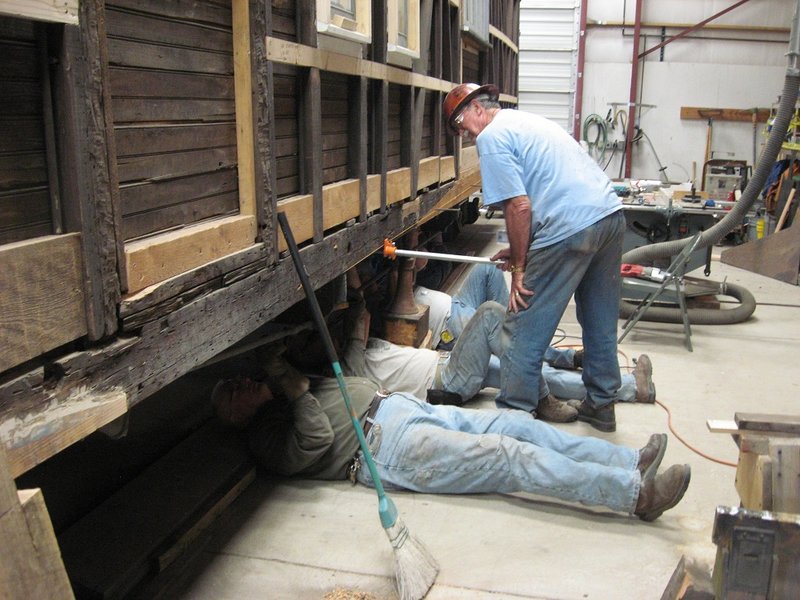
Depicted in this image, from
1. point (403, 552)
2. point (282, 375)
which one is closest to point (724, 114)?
point (282, 375)

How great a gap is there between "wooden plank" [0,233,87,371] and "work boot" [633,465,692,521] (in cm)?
240

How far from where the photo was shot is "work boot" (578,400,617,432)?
4.28m

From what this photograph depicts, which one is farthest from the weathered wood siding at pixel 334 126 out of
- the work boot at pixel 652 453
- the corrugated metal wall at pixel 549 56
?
the corrugated metal wall at pixel 549 56

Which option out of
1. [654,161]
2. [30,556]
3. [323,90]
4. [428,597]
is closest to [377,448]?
[428,597]

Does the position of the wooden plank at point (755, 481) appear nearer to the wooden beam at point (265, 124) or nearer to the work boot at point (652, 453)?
the work boot at point (652, 453)

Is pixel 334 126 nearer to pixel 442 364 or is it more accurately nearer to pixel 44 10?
pixel 442 364

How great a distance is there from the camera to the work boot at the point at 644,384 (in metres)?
4.69

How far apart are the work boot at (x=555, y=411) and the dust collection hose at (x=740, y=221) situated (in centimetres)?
251

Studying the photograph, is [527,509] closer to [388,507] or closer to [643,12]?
[388,507]

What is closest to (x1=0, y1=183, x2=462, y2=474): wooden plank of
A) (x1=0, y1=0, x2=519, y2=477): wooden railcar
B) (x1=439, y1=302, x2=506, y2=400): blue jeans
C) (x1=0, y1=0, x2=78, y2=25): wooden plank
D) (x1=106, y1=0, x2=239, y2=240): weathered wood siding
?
(x1=0, y1=0, x2=519, y2=477): wooden railcar

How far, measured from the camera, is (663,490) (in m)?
3.10

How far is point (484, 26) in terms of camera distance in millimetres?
6953

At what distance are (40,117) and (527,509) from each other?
2.59 m

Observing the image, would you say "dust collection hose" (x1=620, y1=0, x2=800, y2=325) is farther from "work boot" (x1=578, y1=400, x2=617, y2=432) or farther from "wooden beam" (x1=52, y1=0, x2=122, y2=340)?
"wooden beam" (x1=52, y1=0, x2=122, y2=340)
